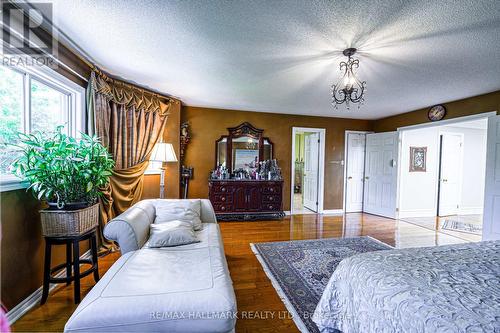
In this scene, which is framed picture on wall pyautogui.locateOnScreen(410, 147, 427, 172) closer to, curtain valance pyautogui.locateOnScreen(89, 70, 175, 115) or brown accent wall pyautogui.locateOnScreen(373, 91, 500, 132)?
brown accent wall pyautogui.locateOnScreen(373, 91, 500, 132)

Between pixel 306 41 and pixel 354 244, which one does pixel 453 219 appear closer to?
pixel 354 244

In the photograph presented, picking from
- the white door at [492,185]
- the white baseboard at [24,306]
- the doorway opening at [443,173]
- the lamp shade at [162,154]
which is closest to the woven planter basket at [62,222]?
the white baseboard at [24,306]

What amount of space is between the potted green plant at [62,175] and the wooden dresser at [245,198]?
2.38 metres

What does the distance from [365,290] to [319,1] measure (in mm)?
1857

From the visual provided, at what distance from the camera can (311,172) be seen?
18.4ft

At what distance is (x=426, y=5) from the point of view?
1.53 meters

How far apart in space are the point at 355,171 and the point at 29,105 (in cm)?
582

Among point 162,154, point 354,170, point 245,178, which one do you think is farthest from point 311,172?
point 162,154

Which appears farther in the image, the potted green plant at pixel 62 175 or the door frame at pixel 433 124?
the door frame at pixel 433 124

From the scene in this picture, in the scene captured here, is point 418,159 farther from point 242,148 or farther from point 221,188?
point 221,188

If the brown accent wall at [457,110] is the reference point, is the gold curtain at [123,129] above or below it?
below

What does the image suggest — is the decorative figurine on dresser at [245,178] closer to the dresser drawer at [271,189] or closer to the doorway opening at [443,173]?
the dresser drawer at [271,189]

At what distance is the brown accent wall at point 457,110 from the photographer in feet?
10.8

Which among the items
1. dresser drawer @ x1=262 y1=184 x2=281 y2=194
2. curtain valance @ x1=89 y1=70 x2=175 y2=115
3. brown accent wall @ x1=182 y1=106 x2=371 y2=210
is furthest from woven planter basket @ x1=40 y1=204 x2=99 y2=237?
dresser drawer @ x1=262 y1=184 x2=281 y2=194
